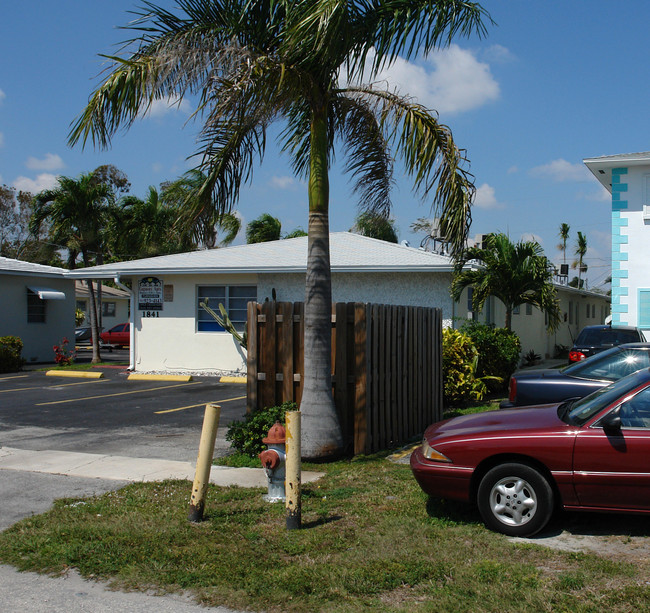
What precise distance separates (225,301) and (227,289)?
34 centimetres

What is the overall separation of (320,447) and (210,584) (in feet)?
12.6

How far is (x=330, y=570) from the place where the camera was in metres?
4.94

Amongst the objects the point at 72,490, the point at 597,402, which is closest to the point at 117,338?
the point at 72,490

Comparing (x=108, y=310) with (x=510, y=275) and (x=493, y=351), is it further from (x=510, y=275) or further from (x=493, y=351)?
(x=493, y=351)

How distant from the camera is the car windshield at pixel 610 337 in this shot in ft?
49.9

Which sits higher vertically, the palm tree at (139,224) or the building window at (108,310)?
the palm tree at (139,224)

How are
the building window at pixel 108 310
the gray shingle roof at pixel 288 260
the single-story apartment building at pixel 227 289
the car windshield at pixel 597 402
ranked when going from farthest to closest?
1. the building window at pixel 108 310
2. the single-story apartment building at pixel 227 289
3. the gray shingle roof at pixel 288 260
4. the car windshield at pixel 597 402

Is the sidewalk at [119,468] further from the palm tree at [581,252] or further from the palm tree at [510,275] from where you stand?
the palm tree at [581,252]

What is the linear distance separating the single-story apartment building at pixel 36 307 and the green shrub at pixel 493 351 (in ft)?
48.9

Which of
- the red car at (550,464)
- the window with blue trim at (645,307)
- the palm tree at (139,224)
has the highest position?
the palm tree at (139,224)

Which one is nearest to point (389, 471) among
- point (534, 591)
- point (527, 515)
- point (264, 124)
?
point (527, 515)

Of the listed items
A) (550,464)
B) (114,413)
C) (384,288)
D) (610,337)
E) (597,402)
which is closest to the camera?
(550,464)

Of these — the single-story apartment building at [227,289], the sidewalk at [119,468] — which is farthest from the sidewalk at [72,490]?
the single-story apartment building at [227,289]

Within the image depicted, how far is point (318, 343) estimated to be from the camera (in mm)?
8602
